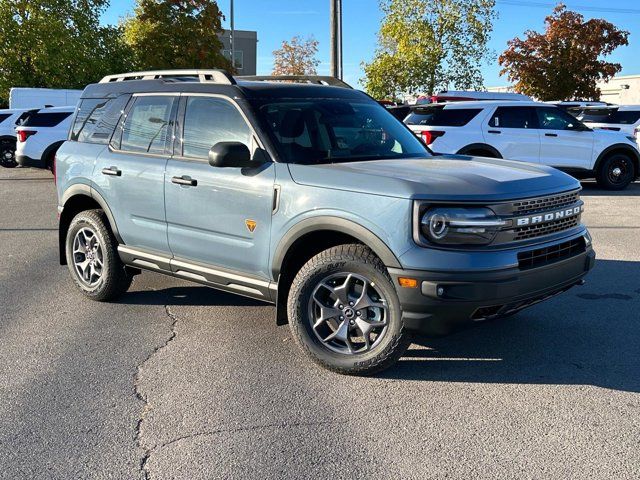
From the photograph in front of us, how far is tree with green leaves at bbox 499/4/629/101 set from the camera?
3036 centimetres

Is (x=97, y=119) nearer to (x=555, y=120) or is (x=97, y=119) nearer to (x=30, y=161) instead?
(x=555, y=120)

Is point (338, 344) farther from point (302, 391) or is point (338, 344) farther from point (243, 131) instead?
point (243, 131)

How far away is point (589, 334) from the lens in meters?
4.79

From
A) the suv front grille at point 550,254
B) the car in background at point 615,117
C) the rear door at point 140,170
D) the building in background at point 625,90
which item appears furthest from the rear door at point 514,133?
the building in background at point 625,90

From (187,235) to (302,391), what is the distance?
1.55 metres

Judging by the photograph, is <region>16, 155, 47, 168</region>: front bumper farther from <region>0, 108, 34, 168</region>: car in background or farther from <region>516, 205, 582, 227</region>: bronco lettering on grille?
<region>516, 205, 582, 227</region>: bronco lettering on grille

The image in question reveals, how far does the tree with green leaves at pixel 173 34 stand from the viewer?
3553cm

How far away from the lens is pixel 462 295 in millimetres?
3566

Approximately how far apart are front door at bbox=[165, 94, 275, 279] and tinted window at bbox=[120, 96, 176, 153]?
18cm

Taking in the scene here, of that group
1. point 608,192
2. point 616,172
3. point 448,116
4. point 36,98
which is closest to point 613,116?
point 616,172

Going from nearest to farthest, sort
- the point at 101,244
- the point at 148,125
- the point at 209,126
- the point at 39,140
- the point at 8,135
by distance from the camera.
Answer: the point at 209,126 → the point at 148,125 → the point at 101,244 → the point at 39,140 → the point at 8,135

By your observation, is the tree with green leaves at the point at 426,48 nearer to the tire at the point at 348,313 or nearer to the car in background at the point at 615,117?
the car in background at the point at 615,117

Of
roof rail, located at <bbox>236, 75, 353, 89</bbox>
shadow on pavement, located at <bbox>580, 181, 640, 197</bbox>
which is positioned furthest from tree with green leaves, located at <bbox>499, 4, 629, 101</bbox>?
roof rail, located at <bbox>236, 75, 353, 89</bbox>

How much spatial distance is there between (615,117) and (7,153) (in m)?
17.8
